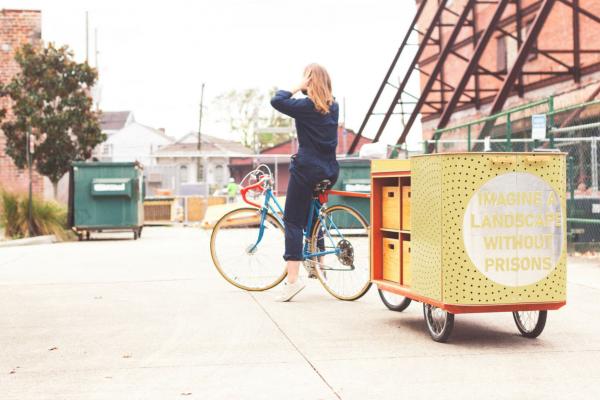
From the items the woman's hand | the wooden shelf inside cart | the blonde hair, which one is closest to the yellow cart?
the wooden shelf inside cart

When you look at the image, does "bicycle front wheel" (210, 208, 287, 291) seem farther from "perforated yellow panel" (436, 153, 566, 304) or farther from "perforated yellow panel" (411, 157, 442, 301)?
"perforated yellow panel" (436, 153, 566, 304)

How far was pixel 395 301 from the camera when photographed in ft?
→ 24.6

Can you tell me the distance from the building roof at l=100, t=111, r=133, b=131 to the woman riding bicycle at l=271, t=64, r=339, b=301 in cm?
8984

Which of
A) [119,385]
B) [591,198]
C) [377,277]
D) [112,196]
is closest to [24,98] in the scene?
[112,196]

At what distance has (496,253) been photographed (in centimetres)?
586

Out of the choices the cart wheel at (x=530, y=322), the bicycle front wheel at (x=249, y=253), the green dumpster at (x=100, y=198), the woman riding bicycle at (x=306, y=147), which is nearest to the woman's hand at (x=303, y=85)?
the woman riding bicycle at (x=306, y=147)

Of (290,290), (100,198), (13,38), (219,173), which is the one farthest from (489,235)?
(219,173)

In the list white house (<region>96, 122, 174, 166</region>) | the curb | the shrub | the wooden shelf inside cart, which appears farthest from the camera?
white house (<region>96, 122, 174, 166</region>)

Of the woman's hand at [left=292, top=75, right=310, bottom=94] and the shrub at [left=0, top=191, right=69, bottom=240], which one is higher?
the woman's hand at [left=292, top=75, right=310, bottom=94]

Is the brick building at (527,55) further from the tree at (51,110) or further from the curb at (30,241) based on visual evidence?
the curb at (30,241)

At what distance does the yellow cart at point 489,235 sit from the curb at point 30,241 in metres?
12.2

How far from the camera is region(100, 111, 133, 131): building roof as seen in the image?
9659 cm

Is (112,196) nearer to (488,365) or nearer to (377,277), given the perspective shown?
(377,277)

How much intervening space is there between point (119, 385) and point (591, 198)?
919 cm
